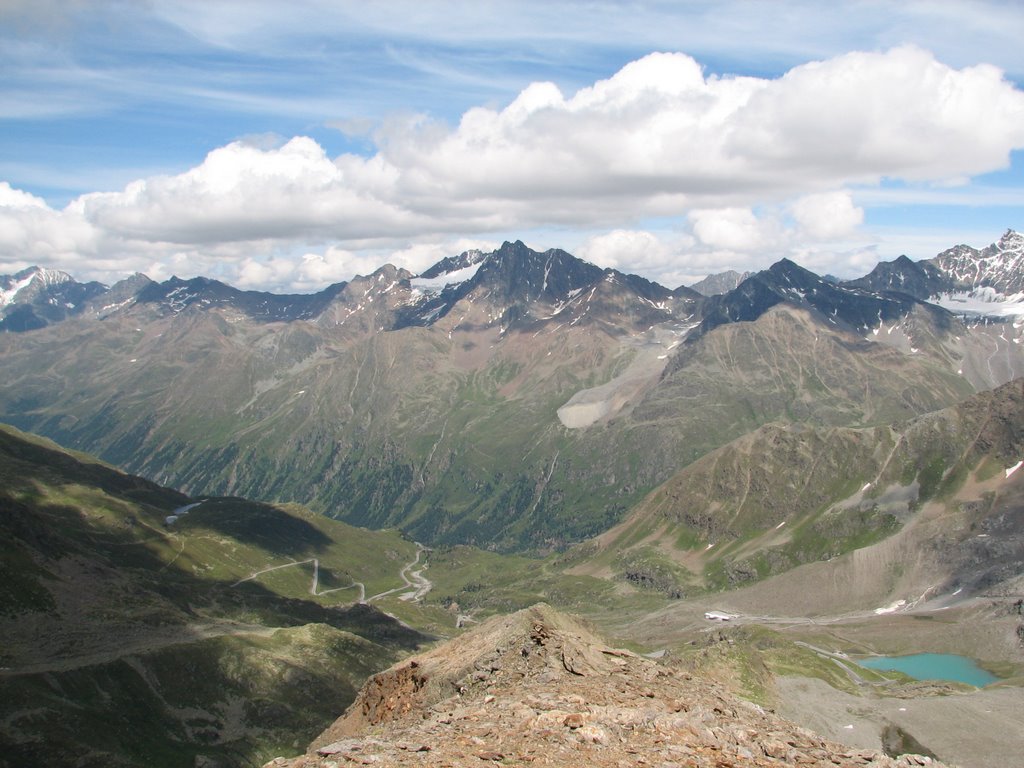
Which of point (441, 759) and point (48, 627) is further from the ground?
point (441, 759)

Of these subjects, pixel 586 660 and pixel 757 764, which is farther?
pixel 586 660

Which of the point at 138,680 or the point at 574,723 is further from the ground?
the point at 574,723

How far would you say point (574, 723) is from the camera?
3734 centimetres

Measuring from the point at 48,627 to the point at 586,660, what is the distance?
16512 cm

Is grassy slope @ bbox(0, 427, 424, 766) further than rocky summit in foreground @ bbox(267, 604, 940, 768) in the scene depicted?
Yes

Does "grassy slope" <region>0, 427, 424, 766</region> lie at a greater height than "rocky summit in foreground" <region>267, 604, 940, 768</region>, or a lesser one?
lesser

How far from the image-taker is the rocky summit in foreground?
3453cm

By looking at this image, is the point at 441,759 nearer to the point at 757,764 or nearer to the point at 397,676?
the point at 757,764

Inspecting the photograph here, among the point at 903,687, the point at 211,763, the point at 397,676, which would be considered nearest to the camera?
the point at 397,676

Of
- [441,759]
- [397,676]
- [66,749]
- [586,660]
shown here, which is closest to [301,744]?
[66,749]

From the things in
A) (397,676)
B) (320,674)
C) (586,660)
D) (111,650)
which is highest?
(586,660)

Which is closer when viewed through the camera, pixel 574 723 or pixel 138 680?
pixel 574 723

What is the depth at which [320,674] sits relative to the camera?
185 m

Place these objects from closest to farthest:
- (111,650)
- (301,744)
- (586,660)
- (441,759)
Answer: (441,759), (586,660), (301,744), (111,650)
